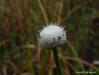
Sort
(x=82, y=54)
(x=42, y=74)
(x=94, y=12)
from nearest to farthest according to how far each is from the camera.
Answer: (x=42, y=74), (x=82, y=54), (x=94, y=12)

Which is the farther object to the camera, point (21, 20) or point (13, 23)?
point (13, 23)

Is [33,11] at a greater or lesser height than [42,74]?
greater

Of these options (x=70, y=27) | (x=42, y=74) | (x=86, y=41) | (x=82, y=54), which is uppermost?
(x=70, y=27)

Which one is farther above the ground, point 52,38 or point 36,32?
point 36,32

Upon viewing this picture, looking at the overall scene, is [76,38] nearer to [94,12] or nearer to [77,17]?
[77,17]

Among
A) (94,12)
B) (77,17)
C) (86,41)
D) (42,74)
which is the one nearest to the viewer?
(42,74)

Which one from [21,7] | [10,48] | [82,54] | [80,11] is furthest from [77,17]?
[10,48]

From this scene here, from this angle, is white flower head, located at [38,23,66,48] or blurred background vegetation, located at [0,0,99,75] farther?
blurred background vegetation, located at [0,0,99,75]

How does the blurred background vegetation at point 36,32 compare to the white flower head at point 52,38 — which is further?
the blurred background vegetation at point 36,32
